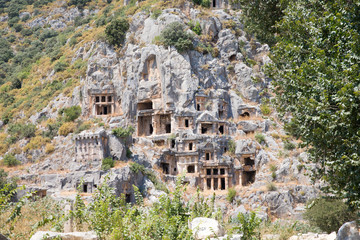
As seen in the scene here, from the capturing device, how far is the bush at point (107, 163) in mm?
43031

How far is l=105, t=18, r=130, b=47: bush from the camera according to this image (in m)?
63.7

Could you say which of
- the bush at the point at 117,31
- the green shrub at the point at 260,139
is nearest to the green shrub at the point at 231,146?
the green shrub at the point at 260,139

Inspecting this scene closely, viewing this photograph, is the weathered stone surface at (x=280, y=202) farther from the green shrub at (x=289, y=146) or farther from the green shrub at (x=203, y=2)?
the green shrub at (x=203, y=2)

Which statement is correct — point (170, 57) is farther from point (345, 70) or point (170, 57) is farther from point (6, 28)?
point (6, 28)

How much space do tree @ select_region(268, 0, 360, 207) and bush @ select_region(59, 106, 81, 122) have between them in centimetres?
4527

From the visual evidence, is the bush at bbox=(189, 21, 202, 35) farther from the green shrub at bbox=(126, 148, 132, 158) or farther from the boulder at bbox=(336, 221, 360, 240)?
the boulder at bbox=(336, 221, 360, 240)

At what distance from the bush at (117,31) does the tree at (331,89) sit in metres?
50.9

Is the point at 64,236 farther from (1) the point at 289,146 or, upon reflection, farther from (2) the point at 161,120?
(2) the point at 161,120

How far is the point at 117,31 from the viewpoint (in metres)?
63.8

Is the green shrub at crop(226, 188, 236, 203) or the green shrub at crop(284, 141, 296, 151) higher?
the green shrub at crop(284, 141, 296, 151)

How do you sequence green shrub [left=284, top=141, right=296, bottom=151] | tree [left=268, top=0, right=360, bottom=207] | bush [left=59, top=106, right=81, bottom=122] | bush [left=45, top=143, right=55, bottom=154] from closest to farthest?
tree [left=268, top=0, right=360, bottom=207] → green shrub [left=284, top=141, right=296, bottom=151] → bush [left=45, top=143, right=55, bottom=154] → bush [left=59, top=106, right=81, bottom=122]

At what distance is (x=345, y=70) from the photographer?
1179cm

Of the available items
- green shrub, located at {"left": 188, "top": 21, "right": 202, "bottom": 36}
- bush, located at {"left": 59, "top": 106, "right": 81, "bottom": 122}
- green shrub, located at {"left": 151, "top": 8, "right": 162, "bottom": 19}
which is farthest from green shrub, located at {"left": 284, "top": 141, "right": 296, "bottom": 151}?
bush, located at {"left": 59, "top": 106, "right": 81, "bottom": 122}

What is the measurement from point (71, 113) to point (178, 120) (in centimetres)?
1561
